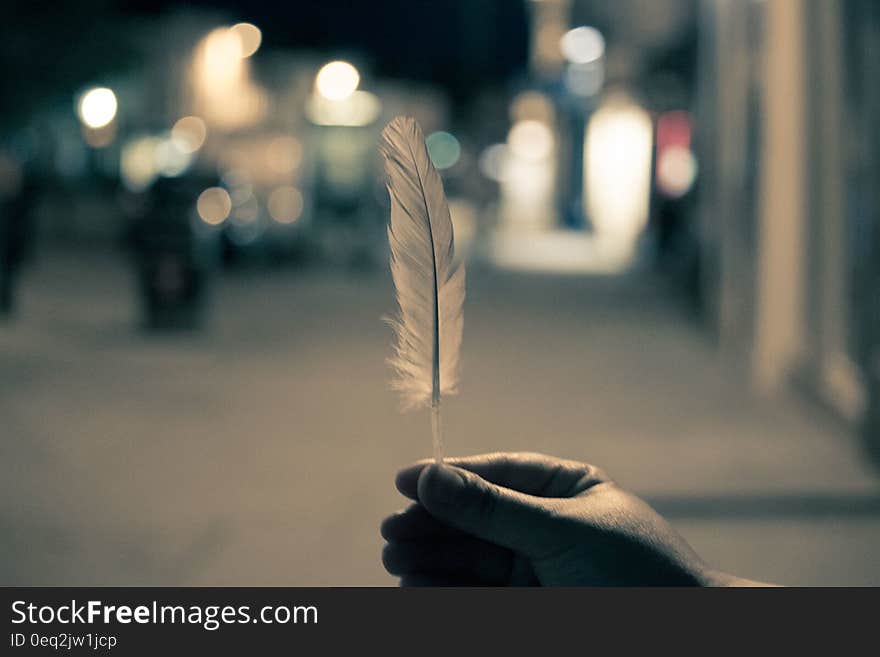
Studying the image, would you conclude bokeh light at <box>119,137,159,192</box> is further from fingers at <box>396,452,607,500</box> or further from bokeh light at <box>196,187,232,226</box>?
fingers at <box>396,452,607,500</box>

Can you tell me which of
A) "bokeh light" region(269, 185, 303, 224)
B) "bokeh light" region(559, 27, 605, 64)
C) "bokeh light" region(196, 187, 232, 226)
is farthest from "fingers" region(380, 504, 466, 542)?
"bokeh light" region(559, 27, 605, 64)

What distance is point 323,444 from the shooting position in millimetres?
8367

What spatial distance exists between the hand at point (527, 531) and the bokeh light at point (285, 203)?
79.5ft

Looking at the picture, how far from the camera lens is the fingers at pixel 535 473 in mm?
2258

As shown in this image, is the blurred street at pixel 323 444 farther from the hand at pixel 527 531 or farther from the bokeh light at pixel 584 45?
the bokeh light at pixel 584 45

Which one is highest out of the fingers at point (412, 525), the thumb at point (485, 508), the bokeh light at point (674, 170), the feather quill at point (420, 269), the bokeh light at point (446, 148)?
the bokeh light at point (446, 148)

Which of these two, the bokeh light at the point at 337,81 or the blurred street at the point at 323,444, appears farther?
the bokeh light at the point at 337,81

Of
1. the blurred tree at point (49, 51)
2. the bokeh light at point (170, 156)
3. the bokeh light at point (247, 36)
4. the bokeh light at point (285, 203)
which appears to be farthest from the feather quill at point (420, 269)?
the bokeh light at point (247, 36)

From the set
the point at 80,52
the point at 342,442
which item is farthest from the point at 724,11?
the point at 80,52

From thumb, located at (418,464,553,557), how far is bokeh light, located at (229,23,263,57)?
27208 mm

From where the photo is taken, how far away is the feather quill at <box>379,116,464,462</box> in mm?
2326

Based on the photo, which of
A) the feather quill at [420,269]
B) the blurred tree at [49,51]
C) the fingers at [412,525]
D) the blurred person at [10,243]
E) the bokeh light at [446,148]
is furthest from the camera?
the bokeh light at [446,148]
